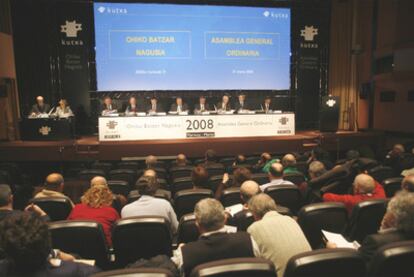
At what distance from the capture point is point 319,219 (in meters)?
2.53

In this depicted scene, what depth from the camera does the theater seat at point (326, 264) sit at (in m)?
1.54

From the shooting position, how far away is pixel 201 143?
23.9 ft

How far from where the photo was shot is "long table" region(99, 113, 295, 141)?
705 cm

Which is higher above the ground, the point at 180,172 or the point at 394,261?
the point at 394,261

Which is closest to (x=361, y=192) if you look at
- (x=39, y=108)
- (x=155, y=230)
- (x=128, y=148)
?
(x=155, y=230)

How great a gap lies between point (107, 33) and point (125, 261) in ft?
24.9

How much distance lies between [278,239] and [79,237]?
118cm

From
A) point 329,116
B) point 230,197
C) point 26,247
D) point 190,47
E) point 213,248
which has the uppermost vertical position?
point 190,47

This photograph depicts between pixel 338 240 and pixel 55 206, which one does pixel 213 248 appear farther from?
pixel 55 206

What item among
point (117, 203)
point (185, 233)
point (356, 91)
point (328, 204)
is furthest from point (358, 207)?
point (356, 91)

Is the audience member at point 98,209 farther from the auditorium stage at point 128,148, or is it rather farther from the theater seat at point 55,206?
the auditorium stage at point 128,148

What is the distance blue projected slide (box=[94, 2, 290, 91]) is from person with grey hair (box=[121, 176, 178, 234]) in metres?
6.51

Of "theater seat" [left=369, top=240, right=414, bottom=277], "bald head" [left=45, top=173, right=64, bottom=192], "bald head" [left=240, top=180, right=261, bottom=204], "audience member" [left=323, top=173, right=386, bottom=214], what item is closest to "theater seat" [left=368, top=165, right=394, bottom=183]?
"audience member" [left=323, top=173, right=386, bottom=214]

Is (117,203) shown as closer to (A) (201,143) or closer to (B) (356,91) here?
(A) (201,143)
